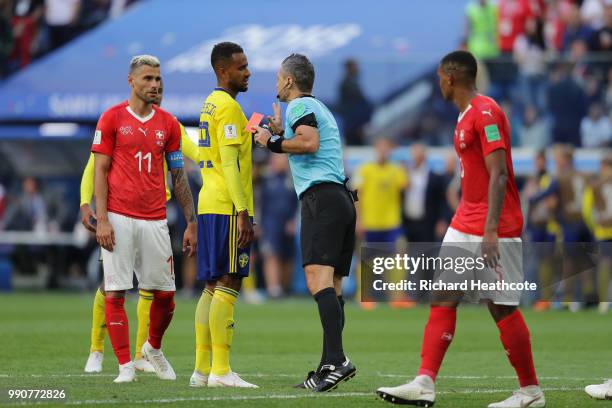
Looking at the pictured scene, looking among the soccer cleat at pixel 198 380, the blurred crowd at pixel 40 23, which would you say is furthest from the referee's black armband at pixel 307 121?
the blurred crowd at pixel 40 23

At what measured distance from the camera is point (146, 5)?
2823 cm

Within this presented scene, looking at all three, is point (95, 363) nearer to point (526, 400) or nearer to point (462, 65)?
point (526, 400)

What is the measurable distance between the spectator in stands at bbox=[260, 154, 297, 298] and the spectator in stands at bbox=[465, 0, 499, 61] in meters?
5.79

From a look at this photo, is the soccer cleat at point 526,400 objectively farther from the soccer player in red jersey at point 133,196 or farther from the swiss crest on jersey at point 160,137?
the swiss crest on jersey at point 160,137

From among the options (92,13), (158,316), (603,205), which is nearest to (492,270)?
(158,316)

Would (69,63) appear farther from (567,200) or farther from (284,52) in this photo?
(567,200)

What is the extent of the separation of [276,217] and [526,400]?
13881 mm

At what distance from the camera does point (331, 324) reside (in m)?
A: 8.97

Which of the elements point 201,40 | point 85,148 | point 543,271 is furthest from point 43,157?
point 543,271

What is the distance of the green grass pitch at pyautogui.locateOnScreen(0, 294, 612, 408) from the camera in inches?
337

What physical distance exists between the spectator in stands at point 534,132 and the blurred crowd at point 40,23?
9686 mm

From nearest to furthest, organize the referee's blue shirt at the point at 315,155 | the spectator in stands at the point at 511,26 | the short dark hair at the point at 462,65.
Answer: the short dark hair at the point at 462,65 → the referee's blue shirt at the point at 315,155 → the spectator in stands at the point at 511,26

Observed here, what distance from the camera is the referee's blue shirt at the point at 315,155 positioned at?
9141mm

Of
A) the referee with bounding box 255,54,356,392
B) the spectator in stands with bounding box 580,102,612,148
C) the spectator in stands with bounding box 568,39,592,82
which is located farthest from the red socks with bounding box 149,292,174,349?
the spectator in stands with bounding box 568,39,592,82
